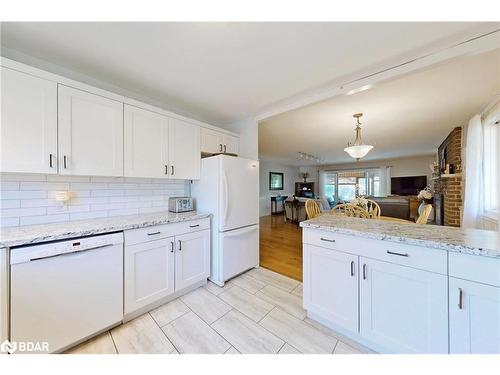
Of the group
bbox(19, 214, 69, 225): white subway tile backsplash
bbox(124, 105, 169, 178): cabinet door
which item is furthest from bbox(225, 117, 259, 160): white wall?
bbox(19, 214, 69, 225): white subway tile backsplash

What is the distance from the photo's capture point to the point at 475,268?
0.94 meters

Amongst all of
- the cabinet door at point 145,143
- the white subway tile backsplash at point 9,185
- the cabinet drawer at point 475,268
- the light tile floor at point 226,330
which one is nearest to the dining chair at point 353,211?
the light tile floor at point 226,330

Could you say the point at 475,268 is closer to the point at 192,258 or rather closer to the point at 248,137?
the point at 192,258

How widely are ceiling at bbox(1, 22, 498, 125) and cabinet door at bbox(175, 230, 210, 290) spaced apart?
1644 millimetres

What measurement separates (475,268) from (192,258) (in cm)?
215

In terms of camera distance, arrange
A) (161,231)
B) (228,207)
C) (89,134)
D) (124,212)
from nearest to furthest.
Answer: (89,134) < (161,231) < (124,212) < (228,207)

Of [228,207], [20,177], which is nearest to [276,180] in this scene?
[228,207]

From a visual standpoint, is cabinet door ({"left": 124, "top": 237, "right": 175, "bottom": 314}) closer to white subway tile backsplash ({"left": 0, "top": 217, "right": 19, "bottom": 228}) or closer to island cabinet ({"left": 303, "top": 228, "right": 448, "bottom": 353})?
white subway tile backsplash ({"left": 0, "top": 217, "right": 19, "bottom": 228})

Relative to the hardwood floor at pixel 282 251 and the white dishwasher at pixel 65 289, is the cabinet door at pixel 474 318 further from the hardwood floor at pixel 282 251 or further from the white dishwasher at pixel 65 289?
the white dishwasher at pixel 65 289

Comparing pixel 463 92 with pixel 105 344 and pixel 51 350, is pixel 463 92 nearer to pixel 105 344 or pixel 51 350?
pixel 105 344

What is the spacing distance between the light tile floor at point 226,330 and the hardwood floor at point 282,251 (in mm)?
598

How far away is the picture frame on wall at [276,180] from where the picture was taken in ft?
25.9

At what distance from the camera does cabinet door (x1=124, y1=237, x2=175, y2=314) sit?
5.17ft
